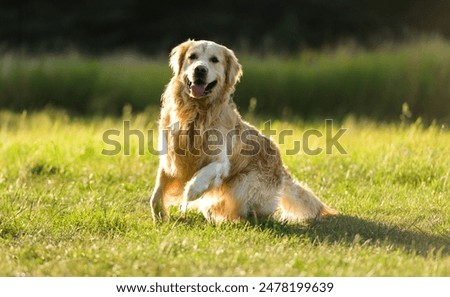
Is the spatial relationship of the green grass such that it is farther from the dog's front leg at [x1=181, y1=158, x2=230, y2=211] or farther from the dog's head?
the dog's head

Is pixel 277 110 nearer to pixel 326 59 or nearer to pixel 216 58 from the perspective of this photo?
pixel 326 59

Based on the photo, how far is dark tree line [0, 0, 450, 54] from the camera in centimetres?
2222

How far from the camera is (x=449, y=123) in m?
12.4

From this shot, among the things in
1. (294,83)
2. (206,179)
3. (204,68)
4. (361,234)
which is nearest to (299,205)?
(361,234)

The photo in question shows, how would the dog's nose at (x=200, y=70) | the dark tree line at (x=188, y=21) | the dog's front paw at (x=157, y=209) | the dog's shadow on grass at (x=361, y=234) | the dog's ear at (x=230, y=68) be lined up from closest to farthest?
the dog's shadow on grass at (x=361, y=234)
the dog's nose at (x=200, y=70)
the dog's front paw at (x=157, y=209)
the dog's ear at (x=230, y=68)
the dark tree line at (x=188, y=21)

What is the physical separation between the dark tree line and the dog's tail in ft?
51.0

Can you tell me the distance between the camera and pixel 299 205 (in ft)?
21.4

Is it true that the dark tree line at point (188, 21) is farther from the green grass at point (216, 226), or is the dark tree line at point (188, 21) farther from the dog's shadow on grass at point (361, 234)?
the dog's shadow on grass at point (361, 234)

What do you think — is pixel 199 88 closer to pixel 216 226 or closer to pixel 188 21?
pixel 216 226

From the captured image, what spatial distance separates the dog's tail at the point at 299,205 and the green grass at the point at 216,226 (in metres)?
0.15

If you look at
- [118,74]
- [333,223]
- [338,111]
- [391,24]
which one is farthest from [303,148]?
[391,24]

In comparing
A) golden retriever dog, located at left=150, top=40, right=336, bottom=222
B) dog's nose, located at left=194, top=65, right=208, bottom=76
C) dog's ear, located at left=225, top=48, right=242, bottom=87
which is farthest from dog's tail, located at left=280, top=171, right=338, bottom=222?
dog's nose, located at left=194, top=65, right=208, bottom=76

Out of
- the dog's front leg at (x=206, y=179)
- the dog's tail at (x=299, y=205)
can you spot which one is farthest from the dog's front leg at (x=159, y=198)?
the dog's tail at (x=299, y=205)

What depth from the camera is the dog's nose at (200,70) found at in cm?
597
